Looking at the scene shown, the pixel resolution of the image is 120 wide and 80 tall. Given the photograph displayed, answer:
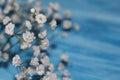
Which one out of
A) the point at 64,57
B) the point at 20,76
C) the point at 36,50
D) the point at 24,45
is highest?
the point at 64,57

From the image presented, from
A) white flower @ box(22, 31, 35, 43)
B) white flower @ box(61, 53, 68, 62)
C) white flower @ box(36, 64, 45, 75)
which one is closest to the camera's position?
white flower @ box(22, 31, 35, 43)

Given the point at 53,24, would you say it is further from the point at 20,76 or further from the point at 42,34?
the point at 20,76

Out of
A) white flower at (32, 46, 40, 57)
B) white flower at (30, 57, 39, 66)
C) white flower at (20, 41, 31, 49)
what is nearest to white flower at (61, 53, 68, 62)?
white flower at (32, 46, 40, 57)

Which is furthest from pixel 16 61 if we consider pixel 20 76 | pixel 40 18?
pixel 40 18

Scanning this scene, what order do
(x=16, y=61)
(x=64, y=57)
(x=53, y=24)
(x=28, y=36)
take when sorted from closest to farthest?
(x=28, y=36)
(x=16, y=61)
(x=53, y=24)
(x=64, y=57)

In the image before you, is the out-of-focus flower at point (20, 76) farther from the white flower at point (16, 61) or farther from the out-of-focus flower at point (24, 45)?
the out-of-focus flower at point (24, 45)

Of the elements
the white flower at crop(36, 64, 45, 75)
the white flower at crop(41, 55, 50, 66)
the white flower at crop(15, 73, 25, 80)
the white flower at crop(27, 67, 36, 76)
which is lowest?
the white flower at crop(15, 73, 25, 80)

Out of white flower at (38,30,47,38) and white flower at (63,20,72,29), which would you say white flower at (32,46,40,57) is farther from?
white flower at (63,20,72,29)

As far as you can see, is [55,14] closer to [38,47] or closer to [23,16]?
[23,16]

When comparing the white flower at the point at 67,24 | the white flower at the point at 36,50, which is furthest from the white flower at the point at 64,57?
the white flower at the point at 36,50

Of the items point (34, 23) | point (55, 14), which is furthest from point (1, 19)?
point (55, 14)

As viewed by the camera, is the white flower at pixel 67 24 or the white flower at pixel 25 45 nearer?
the white flower at pixel 25 45
